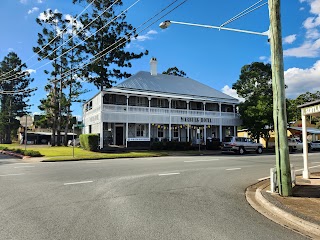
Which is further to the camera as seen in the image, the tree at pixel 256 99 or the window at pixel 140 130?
the tree at pixel 256 99

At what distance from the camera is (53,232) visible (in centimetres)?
477

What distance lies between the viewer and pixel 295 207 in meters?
6.48

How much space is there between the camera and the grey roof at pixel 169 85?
3350 centimetres

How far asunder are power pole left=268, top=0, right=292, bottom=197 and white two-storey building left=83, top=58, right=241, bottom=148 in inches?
822

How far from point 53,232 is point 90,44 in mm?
32092

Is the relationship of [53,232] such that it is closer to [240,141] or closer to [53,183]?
[53,183]

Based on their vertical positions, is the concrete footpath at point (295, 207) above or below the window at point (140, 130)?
below

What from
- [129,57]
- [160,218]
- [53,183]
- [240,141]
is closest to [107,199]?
[160,218]

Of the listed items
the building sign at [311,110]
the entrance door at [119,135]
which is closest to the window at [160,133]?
the entrance door at [119,135]

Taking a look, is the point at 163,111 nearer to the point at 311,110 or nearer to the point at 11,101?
the point at 311,110

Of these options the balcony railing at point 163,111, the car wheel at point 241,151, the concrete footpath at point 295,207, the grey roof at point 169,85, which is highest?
the grey roof at point 169,85

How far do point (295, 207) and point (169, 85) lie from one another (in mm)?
31148

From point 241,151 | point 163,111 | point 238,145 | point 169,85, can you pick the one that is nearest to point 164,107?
point 163,111

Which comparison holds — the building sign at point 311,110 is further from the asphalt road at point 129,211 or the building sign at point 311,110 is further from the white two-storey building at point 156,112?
the white two-storey building at point 156,112
